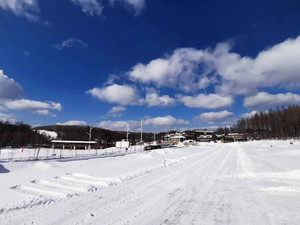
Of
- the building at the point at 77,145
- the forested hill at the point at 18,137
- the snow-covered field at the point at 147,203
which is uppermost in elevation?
the forested hill at the point at 18,137

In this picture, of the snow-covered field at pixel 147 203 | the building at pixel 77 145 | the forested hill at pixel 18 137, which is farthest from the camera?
the forested hill at pixel 18 137

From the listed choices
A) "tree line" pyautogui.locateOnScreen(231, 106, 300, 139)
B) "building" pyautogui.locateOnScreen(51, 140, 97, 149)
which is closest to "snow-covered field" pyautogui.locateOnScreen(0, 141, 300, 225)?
"building" pyautogui.locateOnScreen(51, 140, 97, 149)

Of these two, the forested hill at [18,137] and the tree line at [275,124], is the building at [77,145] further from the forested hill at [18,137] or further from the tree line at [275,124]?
the tree line at [275,124]

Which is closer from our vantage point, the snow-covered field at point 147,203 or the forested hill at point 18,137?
the snow-covered field at point 147,203

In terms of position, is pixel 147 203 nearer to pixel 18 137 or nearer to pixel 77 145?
pixel 77 145

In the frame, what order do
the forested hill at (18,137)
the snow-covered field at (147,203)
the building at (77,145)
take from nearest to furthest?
the snow-covered field at (147,203)
the building at (77,145)
the forested hill at (18,137)

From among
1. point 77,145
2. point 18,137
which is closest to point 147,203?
point 77,145

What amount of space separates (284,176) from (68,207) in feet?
34.8

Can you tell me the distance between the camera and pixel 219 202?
567 cm

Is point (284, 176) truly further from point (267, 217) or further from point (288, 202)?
point (267, 217)

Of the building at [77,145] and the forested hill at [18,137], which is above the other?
the forested hill at [18,137]

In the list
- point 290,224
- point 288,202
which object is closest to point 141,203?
point 290,224

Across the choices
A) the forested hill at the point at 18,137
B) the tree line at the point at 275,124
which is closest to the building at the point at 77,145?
the forested hill at the point at 18,137

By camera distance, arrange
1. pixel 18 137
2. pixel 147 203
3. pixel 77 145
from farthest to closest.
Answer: pixel 77 145, pixel 18 137, pixel 147 203
